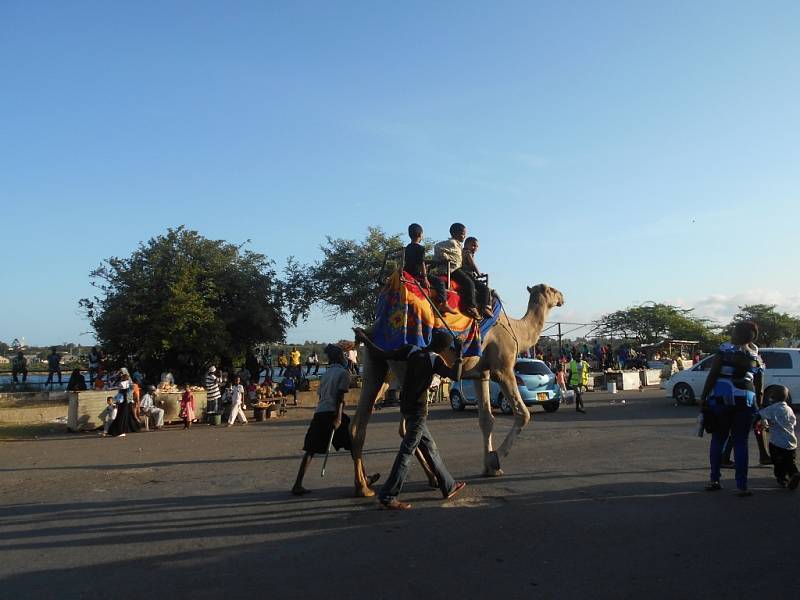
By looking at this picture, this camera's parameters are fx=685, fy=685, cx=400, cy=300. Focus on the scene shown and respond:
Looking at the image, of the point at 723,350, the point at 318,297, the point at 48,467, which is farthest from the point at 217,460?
the point at 318,297

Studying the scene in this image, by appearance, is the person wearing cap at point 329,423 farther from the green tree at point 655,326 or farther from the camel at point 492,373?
the green tree at point 655,326

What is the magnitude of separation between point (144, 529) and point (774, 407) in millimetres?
7422

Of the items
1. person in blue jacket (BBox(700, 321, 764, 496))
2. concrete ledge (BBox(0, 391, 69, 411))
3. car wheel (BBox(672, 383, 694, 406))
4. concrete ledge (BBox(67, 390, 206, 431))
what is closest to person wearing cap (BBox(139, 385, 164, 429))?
concrete ledge (BBox(67, 390, 206, 431))

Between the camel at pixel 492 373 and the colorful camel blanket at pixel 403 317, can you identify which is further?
the camel at pixel 492 373

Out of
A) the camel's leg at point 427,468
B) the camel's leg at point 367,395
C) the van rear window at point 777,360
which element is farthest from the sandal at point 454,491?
the van rear window at point 777,360

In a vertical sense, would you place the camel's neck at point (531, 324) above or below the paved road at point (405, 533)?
above

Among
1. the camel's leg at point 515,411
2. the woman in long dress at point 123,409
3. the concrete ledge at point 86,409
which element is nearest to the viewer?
the camel's leg at point 515,411

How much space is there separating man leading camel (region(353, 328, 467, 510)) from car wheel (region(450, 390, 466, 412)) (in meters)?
16.1

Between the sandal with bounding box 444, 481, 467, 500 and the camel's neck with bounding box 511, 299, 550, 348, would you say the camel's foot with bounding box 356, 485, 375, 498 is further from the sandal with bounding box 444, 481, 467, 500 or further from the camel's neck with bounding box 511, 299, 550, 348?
the camel's neck with bounding box 511, 299, 550, 348

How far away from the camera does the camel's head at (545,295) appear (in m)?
11.3

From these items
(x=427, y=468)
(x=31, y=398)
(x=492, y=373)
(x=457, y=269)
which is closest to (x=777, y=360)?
(x=492, y=373)

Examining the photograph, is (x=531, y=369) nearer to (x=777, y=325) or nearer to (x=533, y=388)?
(x=533, y=388)

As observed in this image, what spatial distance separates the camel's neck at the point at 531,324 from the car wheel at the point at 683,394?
44.7 feet

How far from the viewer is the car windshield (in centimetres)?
2198
